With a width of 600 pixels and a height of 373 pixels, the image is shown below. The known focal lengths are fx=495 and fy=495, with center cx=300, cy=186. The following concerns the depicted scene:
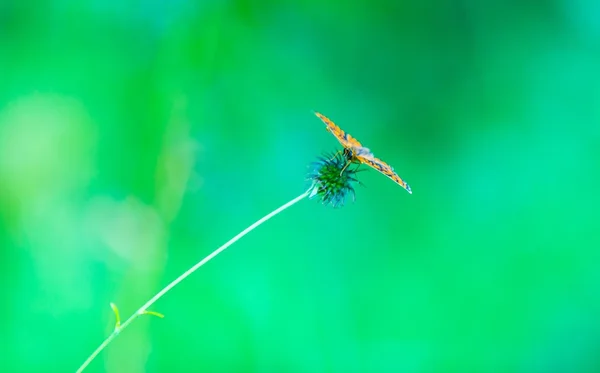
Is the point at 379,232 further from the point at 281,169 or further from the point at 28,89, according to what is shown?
the point at 28,89

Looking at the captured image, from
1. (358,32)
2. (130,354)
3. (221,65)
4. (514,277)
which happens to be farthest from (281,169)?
(514,277)

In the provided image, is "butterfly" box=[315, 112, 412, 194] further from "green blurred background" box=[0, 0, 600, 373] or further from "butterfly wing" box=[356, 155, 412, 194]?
"green blurred background" box=[0, 0, 600, 373]

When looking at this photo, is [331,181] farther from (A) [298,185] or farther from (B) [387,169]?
(A) [298,185]

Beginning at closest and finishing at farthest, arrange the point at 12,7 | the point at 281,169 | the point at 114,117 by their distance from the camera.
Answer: the point at 12,7 < the point at 114,117 < the point at 281,169

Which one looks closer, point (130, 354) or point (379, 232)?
point (130, 354)

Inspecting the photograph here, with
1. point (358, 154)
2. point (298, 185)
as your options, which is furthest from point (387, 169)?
point (298, 185)

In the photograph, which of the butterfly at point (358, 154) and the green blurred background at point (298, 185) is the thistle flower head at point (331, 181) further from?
the green blurred background at point (298, 185)
